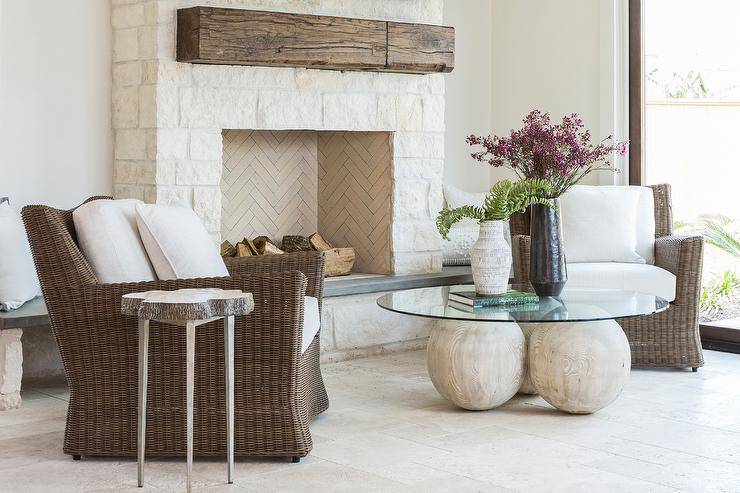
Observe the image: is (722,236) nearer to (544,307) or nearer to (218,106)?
(544,307)

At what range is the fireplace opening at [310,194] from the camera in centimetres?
567

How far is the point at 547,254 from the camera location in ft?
14.0

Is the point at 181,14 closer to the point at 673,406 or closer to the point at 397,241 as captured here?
the point at 397,241

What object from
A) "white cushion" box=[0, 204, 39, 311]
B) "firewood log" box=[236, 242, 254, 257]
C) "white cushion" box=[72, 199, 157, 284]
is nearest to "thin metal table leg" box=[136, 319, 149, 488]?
"white cushion" box=[72, 199, 157, 284]

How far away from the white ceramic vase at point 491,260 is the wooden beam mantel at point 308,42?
1488 mm

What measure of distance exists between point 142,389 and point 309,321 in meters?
0.65

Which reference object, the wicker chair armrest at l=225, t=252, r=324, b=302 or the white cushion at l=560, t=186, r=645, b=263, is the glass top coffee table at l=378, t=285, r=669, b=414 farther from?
the white cushion at l=560, t=186, r=645, b=263

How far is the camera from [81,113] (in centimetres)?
497

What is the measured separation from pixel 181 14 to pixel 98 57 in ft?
1.64

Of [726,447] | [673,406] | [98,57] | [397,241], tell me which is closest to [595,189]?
[397,241]

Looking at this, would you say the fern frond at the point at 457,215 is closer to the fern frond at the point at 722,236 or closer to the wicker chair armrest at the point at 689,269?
the wicker chair armrest at the point at 689,269

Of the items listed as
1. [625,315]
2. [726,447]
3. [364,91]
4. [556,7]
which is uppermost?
[556,7]

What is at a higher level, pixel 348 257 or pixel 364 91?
pixel 364 91

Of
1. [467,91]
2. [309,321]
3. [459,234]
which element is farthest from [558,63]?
[309,321]
